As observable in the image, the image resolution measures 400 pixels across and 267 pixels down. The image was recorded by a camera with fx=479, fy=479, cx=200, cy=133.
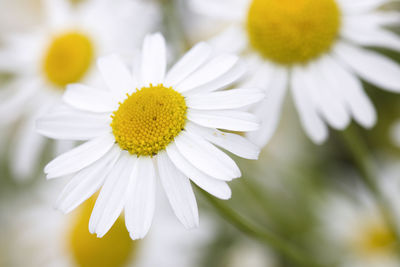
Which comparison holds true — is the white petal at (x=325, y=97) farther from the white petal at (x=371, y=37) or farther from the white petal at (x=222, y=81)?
the white petal at (x=222, y=81)

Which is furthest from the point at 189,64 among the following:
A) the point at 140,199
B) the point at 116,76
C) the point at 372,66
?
the point at 372,66

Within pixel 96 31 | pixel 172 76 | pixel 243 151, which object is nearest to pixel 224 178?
pixel 243 151

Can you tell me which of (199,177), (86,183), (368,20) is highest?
(368,20)

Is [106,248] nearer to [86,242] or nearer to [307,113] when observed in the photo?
[86,242]

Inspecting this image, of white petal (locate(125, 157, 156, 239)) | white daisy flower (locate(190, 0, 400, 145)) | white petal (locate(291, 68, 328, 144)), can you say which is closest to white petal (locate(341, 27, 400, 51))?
white daisy flower (locate(190, 0, 400, 145))

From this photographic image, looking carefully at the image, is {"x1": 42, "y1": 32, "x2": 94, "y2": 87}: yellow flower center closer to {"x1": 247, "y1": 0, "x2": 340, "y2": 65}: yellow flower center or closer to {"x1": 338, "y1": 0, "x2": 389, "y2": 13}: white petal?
{"x1": 247, "y1": 0, "x2": 340, "y2": 65}: yellow flower center

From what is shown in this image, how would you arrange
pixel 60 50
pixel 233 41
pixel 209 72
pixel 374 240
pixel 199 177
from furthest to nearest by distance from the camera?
pixel 60 50
pixel 374 240
pixel 233 41
pixel 209 72
pixel 199 177

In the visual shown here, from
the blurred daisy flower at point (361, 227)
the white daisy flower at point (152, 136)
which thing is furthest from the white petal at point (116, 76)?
the blurred daisy flower at point (361, 227)
